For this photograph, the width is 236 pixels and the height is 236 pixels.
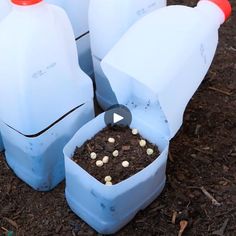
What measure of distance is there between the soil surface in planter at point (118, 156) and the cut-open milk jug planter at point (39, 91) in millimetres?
80

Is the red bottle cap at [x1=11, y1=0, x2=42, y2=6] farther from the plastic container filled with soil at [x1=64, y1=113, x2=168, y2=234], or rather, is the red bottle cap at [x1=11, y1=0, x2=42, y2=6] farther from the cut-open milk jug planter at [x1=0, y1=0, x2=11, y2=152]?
the plastic container filled with soil at [x1=64, y1=113, x2=168, y2=234]

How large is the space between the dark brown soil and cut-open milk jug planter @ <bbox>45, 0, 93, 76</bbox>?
1.10 feet

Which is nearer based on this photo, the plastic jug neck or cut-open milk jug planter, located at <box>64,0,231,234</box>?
cut-open milk jug planter, located at <box>64,0,231,234</box>

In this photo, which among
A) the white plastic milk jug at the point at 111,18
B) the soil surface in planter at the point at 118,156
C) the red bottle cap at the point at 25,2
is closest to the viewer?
the red bottle cap at the point at 25,2

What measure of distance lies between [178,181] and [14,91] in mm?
466

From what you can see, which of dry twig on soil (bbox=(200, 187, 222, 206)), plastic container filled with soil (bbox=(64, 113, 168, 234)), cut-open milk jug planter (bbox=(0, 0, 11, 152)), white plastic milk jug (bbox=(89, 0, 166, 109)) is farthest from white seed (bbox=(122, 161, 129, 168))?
cut-open milk jug planter (bbox=(0, 0, 11, 152))

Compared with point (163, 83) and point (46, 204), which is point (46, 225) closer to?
point (46, 204)

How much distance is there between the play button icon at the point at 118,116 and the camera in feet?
3.55

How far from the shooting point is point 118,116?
1.09 metres

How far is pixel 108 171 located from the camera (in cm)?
99

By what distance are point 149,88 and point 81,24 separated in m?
0.36

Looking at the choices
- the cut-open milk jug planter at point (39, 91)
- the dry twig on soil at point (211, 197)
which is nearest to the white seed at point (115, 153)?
the cut-open milk jug planter at point (39, 91)

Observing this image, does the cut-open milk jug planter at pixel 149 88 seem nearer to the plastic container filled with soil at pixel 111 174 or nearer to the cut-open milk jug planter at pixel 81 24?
the plastic container filled with soil at pixel 111 174

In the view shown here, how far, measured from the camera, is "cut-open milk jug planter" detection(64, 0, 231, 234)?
3.16 ft
